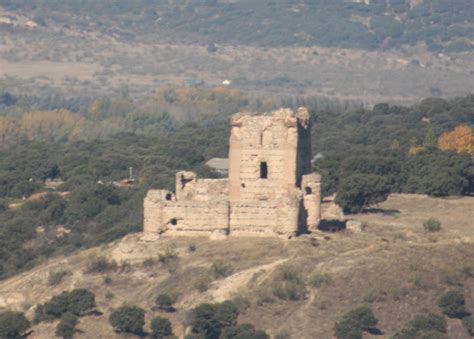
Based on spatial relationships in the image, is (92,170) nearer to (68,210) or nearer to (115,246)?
(68,210)

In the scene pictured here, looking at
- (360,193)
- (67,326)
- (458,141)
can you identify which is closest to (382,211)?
(360,193)

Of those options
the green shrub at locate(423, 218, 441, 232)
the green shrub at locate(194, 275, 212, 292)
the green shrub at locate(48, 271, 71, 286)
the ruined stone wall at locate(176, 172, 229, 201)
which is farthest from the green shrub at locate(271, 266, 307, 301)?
the green shrub at locate(423, 218, 441, 232)

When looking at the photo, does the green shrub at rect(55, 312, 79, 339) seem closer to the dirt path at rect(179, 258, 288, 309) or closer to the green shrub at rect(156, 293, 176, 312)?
the green shrub at rect(156, 293, 176, 312)

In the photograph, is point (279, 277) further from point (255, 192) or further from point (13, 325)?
point (13, 325)

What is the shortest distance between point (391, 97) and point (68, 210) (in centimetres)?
11908

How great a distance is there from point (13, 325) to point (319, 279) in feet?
28.8

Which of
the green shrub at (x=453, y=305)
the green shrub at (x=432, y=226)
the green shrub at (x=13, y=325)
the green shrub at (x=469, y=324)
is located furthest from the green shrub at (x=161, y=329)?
the green shrub at (x=432, y=226)

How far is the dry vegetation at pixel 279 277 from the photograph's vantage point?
52.7m

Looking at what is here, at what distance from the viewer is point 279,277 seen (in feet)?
179

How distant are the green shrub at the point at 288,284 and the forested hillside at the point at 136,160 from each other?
14.1 meters

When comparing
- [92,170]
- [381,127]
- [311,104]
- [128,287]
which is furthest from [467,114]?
[128,287]

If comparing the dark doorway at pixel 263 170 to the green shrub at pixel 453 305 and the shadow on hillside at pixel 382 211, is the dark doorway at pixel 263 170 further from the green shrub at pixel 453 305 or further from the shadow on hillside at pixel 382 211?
the green shrub at pixel 453 305

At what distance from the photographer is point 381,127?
387 ft

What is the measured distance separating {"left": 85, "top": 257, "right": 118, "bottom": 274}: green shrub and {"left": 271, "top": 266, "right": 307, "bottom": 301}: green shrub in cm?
569
